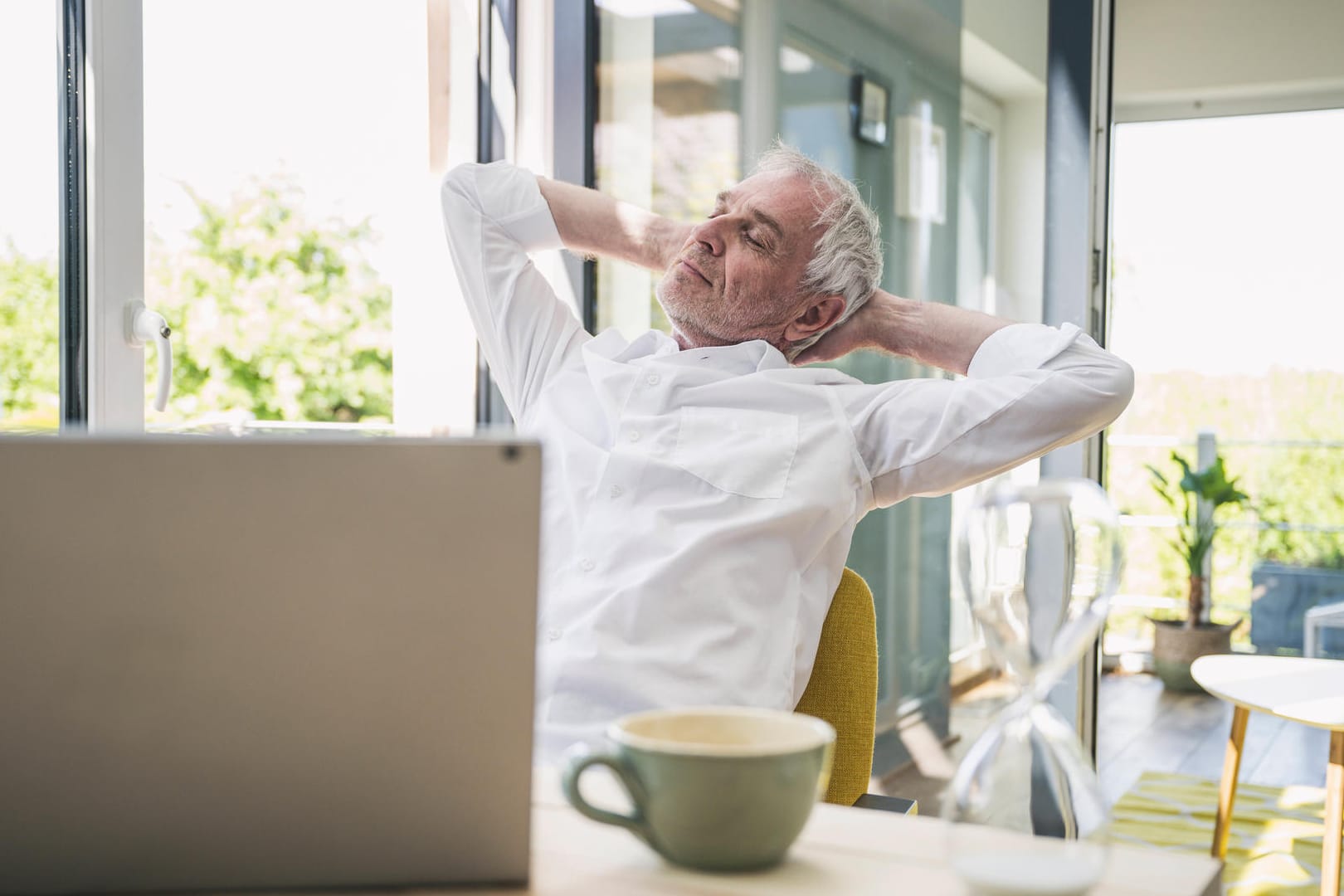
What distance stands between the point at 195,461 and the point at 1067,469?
85.2 inches

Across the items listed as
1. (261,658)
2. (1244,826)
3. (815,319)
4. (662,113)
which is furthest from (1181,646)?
(261,658)

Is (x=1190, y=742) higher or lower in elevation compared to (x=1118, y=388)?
lower

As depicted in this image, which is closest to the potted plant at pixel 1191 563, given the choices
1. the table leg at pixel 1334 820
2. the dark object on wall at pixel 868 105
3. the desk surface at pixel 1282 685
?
the desk surface at pixel 1282 685

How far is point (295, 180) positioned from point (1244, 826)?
2.80 m

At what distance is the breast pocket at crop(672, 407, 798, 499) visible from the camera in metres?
1.46

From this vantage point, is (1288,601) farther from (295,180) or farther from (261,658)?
(261,658)

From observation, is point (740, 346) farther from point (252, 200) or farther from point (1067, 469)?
point (252, 200)

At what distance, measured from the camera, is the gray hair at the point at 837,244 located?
1.73 m

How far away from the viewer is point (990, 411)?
1481 millimetres

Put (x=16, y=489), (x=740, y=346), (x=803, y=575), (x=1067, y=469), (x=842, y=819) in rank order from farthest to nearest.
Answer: (x=1067, y=469), (x=740, y=346), (x=803, y=575), (x=842, y=819), (x=16, y=489)

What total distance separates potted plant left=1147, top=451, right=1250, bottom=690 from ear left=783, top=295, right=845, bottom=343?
2.95m

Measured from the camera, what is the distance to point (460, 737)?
539 mm

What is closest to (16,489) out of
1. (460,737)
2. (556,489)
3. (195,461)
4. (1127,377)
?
(195,461)

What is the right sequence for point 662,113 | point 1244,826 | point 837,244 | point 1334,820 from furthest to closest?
point 1244,826 → point 662,113 → point 1334,820 → point 837,244
